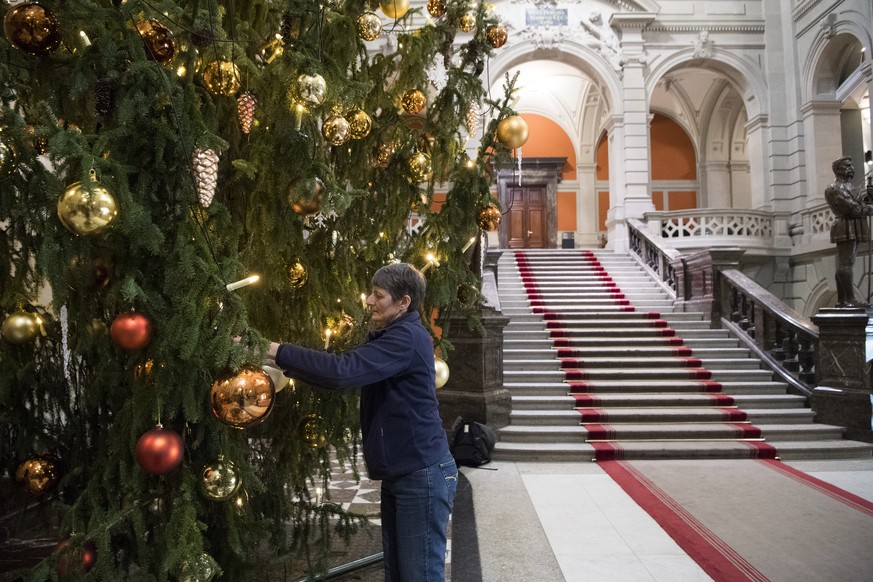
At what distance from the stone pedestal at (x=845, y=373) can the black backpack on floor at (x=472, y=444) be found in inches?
148

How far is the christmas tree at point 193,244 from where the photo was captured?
1.87 m

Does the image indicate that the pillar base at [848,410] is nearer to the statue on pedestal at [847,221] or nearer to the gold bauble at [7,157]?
the statue on pedestal at [847,221]

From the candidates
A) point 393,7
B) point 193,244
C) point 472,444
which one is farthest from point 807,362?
point 193,244

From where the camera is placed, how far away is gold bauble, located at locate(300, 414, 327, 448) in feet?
9.16

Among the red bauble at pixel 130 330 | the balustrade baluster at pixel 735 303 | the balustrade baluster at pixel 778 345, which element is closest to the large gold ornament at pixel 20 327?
the red bauble at pixel 130 330

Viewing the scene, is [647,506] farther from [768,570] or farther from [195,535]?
[195,535]

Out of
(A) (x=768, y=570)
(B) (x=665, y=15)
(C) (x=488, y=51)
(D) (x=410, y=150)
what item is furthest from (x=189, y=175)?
(B) (x=665, y=15)

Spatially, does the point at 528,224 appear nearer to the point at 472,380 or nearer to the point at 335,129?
the point at 472,380

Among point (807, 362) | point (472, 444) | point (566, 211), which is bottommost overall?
point (472, 444)

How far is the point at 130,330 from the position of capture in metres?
1.86

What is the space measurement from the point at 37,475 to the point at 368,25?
2307 millimetres

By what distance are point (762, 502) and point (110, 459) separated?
4.43m

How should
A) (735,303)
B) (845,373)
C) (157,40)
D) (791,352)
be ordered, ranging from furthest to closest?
(735,303) → (791,352) → (845,373) → (157,40)

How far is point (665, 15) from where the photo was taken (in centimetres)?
1511
